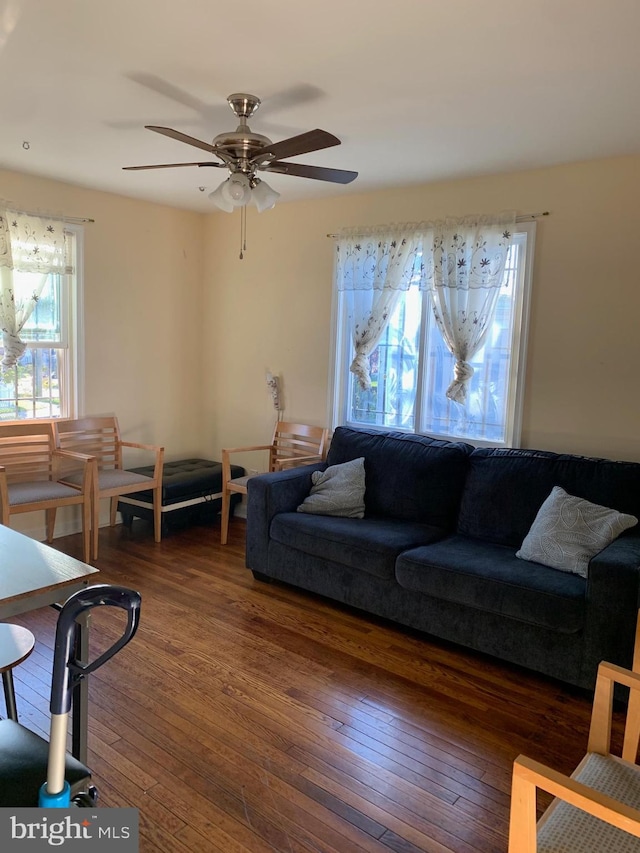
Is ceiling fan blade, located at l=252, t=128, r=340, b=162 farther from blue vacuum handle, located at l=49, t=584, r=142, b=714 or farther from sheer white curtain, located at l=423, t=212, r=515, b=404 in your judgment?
blue vacuum handle, located at l=49, t=584, r=142, b=714

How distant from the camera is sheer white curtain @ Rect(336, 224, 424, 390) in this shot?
4.14 meters

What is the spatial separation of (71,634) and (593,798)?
104 cm

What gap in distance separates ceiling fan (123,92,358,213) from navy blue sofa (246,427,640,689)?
5.64 feet

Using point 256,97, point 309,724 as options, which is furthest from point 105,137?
point 309,724

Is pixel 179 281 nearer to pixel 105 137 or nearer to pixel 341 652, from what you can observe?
pixel 105 137

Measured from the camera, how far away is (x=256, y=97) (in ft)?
8.74

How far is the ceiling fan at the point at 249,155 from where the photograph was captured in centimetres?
244

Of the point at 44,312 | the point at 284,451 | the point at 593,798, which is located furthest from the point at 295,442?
the point at 593,798

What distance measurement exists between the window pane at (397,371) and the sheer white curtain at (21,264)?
7.74ft

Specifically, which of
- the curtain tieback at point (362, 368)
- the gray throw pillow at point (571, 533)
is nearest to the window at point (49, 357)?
the curtain tieback at point (362, 368)

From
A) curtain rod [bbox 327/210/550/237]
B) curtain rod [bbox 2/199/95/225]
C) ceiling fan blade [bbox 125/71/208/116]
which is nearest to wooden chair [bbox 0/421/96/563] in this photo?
curtain rod [bbox 2/199/95/225]

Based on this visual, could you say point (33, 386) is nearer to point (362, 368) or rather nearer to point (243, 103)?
point (362, 368)

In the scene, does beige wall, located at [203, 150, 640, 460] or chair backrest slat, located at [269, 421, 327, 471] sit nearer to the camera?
beige wall, located at [203, 150, 640, 460]

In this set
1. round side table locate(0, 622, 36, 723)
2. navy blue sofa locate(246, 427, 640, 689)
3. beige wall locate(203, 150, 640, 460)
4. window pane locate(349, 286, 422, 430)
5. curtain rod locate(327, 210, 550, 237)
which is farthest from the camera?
window pane locate(349, 286, 422, 430)
